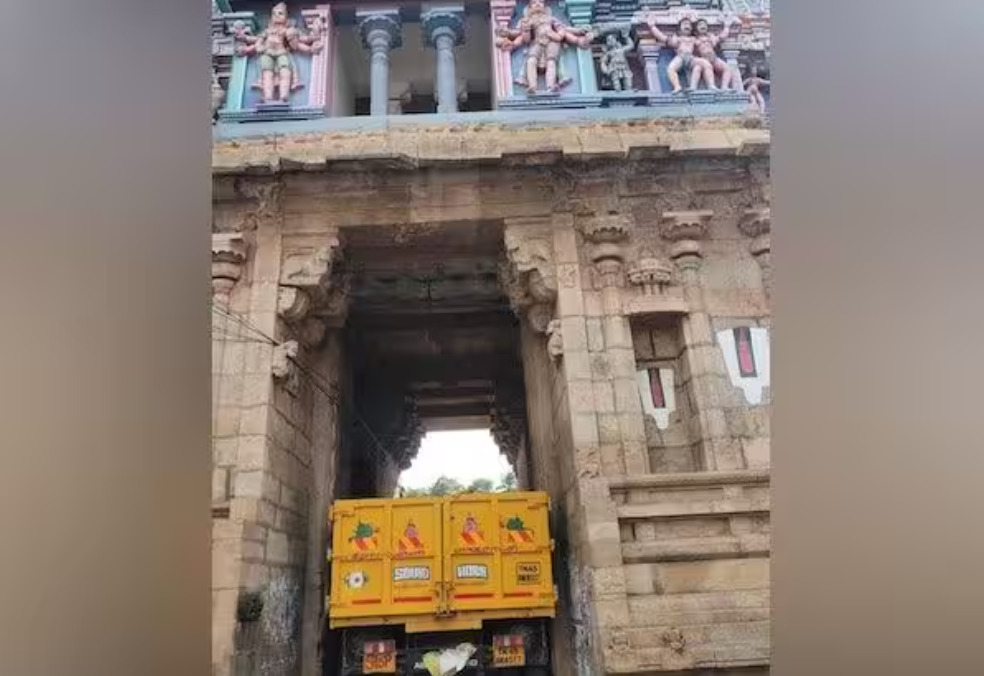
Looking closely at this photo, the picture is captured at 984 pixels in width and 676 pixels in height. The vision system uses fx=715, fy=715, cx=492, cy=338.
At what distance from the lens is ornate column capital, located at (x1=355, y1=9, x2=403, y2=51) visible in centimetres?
1103

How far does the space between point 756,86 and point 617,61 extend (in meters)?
2.07

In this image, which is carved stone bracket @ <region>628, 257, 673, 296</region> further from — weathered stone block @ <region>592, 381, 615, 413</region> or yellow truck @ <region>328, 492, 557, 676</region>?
yellow truck @ <region>328, 492, 557, 676</region>

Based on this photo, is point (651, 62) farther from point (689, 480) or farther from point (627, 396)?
point (689, 480)

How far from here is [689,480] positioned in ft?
25.4

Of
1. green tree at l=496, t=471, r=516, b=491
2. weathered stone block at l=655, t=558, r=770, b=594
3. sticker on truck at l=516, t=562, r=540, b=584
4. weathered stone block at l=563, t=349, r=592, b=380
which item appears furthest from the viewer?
green tree at l=496, t=471, r=516, b=491

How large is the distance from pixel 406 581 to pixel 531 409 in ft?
9.93

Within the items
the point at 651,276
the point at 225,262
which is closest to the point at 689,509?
the point at 651,276

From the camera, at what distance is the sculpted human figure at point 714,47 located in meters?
10.4

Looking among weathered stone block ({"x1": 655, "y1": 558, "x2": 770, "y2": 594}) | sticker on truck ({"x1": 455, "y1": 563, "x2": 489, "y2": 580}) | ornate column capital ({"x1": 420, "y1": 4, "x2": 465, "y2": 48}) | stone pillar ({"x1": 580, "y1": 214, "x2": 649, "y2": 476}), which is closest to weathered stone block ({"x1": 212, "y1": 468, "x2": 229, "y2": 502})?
sticker on truck ({"x1": 455, "y1": 563, "x2": 489, "y2": 580})

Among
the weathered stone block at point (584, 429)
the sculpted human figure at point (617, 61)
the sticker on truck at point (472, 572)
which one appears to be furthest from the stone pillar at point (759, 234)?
the sticker on truck at point (472, 572)

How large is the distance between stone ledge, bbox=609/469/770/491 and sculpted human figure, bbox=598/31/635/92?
5.67 meters
